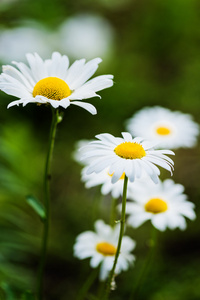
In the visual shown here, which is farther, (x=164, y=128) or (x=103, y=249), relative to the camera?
(x=164, y=128)

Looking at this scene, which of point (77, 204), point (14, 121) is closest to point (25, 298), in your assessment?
point (77, 204)

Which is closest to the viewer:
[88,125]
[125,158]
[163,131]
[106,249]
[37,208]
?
[125,158]

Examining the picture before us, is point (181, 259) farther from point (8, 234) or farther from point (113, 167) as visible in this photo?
point (113, 167)

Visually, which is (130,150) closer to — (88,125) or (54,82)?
(54,82)

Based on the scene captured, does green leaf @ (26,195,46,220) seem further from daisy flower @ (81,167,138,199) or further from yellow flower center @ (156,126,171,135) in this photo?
yellow flower center @ (156,126,171,135)

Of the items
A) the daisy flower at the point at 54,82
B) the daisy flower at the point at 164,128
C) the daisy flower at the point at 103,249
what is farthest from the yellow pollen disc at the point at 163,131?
the daisy flower at the point at 54,82

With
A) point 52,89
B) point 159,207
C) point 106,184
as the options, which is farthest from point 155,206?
point 52,89

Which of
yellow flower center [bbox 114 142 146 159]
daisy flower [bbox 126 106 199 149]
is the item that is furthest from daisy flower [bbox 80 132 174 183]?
daisy flower [bbox 126 106 199 149]
